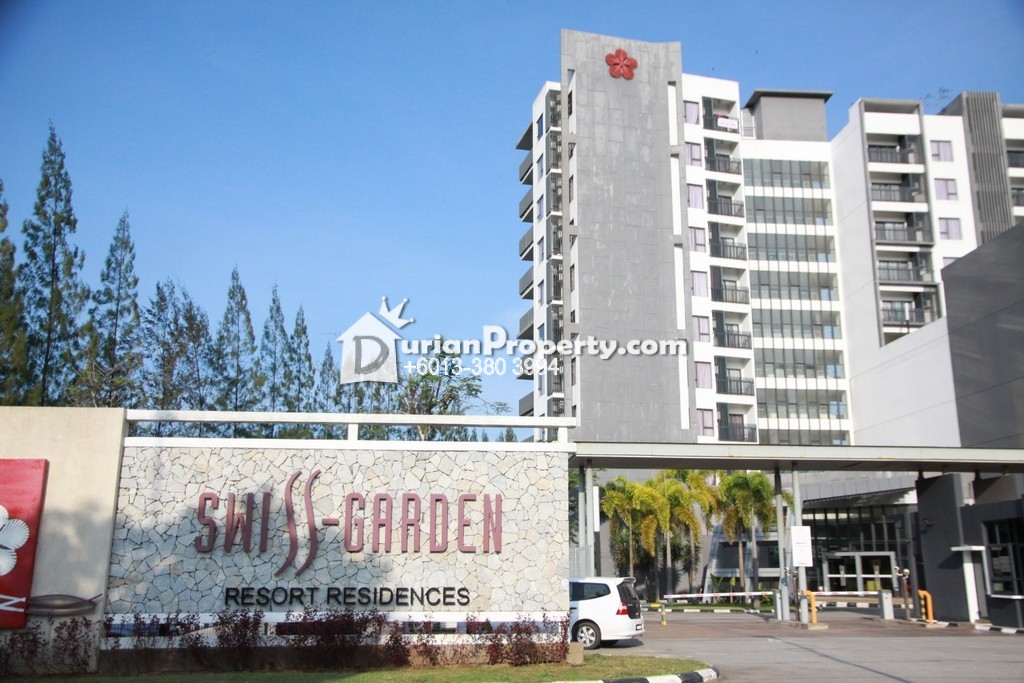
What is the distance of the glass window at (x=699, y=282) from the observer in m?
61.1

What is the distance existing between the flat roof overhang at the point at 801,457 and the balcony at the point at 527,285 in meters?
38.2

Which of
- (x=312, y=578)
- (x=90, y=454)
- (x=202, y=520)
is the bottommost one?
(x=312, y=578)

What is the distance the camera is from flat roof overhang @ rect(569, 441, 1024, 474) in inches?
927

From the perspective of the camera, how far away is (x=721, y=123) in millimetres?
64500

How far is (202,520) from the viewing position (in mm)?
15547

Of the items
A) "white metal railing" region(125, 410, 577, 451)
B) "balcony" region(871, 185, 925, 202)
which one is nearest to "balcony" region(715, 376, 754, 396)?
"balcony" region(871, 185, 925, 202)

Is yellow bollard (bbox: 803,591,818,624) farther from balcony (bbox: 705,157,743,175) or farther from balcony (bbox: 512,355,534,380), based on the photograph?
balcony (bbox: 705,157,743,175)

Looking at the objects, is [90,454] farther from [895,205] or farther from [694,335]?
[895,205]

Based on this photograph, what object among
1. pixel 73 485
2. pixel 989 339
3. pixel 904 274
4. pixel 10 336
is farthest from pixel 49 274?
pixel 904 274

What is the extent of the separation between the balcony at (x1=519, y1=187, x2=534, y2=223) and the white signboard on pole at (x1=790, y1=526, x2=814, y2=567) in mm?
41178

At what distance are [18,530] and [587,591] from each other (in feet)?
35.3

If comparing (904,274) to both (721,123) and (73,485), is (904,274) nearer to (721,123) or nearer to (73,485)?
(721,123)

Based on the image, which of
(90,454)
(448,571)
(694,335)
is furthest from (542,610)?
(694,335)

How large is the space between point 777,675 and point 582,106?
4838cm
